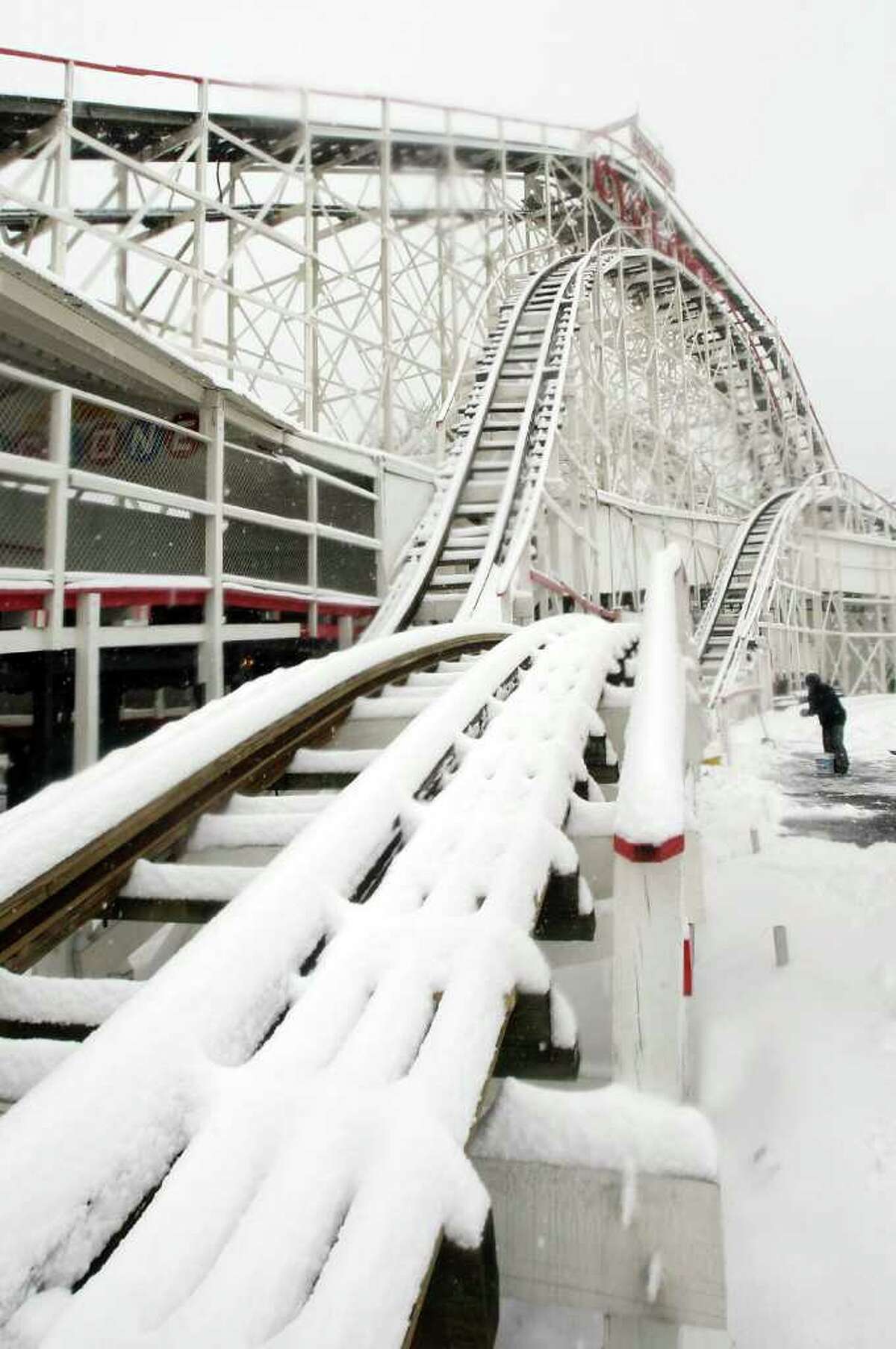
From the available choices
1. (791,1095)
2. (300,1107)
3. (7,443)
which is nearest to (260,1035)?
(300,1107)

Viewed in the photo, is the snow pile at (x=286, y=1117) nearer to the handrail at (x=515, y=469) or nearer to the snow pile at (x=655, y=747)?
the snow pile at (x=655, y=747)

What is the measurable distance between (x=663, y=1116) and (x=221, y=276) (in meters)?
10.4

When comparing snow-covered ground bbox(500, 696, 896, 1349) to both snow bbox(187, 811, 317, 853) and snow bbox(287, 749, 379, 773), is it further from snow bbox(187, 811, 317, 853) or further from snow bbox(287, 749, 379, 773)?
snow bbox(287, 749, 379, 773)

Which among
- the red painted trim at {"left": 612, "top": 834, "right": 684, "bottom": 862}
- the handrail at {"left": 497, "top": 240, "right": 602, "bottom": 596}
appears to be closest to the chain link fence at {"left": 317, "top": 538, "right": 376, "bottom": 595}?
the handrail at {"left": 497, "top": 240, "right": 602, "bottom": 596}

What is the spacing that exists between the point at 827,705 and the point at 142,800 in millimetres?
8617

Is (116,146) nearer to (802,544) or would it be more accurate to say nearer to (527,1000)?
(527,1000)

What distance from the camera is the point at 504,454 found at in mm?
10219

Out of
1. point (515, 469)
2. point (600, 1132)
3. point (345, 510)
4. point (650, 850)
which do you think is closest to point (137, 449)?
point (345, 510)

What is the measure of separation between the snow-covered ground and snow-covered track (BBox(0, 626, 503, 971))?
154 cm

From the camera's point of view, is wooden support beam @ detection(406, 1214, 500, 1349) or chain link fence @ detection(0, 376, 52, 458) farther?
chain link fence @ detection(0, 376, 52, 458)

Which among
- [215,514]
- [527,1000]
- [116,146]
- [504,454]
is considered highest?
[116,146]

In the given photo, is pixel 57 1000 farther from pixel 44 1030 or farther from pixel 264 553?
pixel 264 553

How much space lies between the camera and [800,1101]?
2461mm

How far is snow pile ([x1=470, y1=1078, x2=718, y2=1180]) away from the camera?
4.54ft
